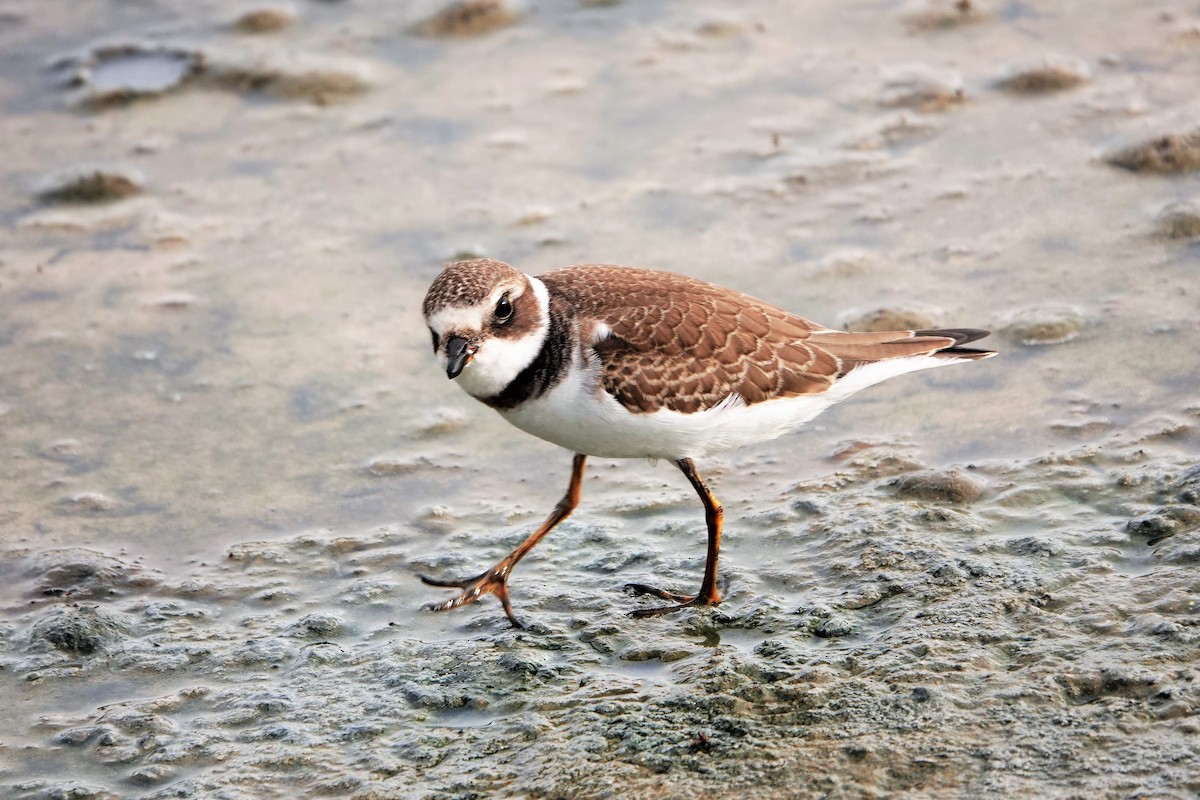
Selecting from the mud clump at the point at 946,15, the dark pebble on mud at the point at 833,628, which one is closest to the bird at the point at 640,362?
the dark pebble on mud at the point at 833,628

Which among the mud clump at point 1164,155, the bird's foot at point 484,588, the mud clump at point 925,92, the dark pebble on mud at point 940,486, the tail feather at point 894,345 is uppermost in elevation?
the mud clump at point 925,92

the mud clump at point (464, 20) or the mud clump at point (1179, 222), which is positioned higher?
the mud clump at point (464, 20)

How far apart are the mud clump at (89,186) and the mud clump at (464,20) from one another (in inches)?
100

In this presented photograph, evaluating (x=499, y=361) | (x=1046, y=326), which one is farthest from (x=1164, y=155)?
(x=499, y=361)

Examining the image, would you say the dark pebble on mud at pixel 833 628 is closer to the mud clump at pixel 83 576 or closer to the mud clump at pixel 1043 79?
the mud clump at pixel 83 576

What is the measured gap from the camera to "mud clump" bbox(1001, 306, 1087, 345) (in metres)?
6.60

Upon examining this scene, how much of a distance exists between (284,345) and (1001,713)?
418 cm

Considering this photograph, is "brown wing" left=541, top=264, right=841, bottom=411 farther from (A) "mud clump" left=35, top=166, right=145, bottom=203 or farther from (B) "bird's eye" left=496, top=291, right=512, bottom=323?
(A) "mud clump" left=35, top=166, right=145, bottom=203

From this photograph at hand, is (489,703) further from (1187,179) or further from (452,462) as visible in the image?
(1187,179)

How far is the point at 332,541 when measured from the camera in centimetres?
573

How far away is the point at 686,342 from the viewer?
5062 mm

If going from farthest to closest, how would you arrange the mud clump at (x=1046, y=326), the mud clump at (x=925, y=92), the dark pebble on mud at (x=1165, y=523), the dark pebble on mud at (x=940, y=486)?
the mud clump at (x=925, y=92)
the mud clump at (x=1046, y=326)
the dark pebble on mud at (x=940, y=486)
the dark pebble on mud at (x=1165, y=523)

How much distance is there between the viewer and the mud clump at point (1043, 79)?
8.65 metres

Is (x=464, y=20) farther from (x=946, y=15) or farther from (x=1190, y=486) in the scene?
(x=1190, y=486)
